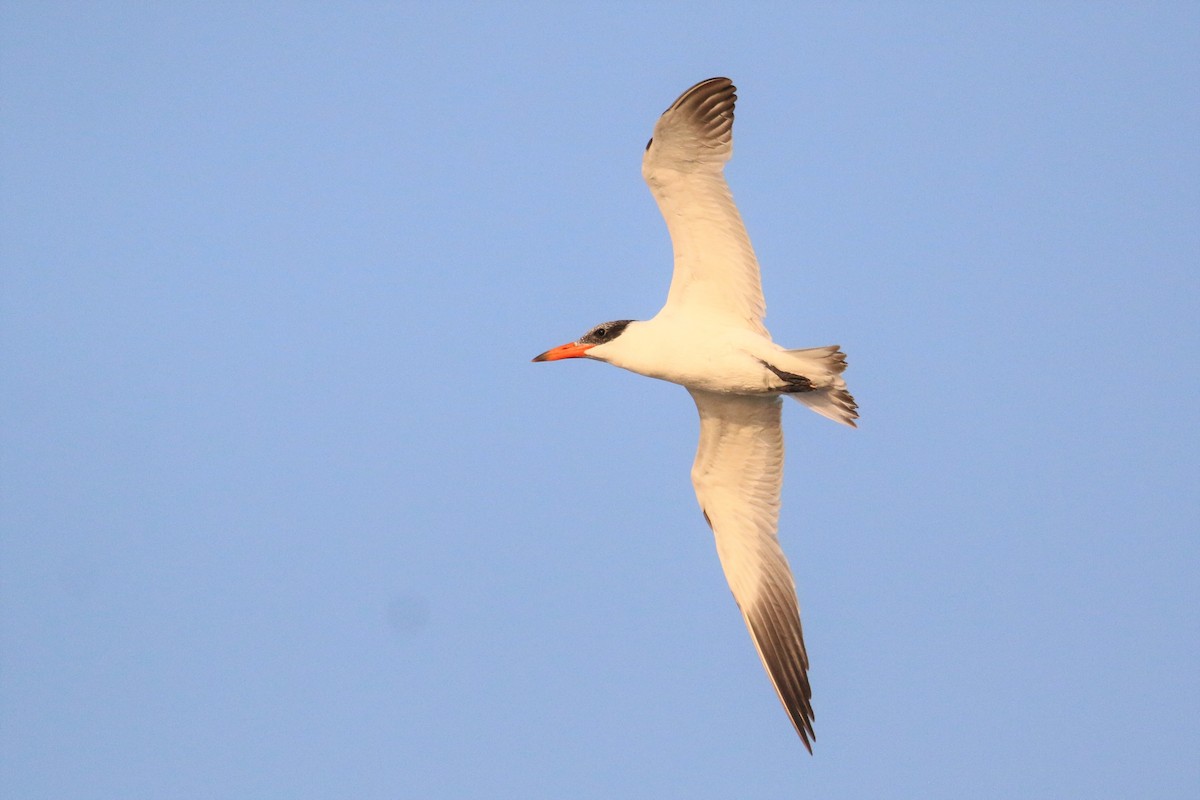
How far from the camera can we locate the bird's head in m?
13.5

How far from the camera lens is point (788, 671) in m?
13.9

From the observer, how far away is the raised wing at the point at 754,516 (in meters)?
14.0

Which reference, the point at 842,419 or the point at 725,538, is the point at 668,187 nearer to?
the point at 842,419

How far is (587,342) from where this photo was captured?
1372 centimetres

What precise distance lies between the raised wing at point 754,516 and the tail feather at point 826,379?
1.04 metres

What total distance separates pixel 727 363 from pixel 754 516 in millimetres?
2302

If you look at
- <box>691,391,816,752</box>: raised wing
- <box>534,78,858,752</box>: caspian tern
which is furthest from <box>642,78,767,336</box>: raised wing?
<box>691,391,816,752</box>: raised wing

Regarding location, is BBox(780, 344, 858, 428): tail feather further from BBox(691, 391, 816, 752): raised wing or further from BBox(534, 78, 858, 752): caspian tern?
BBox(691, 391, 816, 752): raised wing

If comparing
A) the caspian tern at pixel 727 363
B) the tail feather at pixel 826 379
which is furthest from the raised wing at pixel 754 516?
the tail feather at pixel 826 379

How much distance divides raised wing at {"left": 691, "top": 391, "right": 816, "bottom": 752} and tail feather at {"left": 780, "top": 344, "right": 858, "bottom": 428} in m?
1.04

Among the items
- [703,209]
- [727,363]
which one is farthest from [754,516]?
[703,209]

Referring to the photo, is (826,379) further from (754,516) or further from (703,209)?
(754,516)

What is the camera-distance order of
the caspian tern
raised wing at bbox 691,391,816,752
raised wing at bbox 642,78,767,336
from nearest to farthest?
raised wing at bbox 642,78,767,336 < the caspian tern < raised wing at bbox 691,391,816,752

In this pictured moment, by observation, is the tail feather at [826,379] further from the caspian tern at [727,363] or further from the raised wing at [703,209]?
the raised wing at [703,209]
